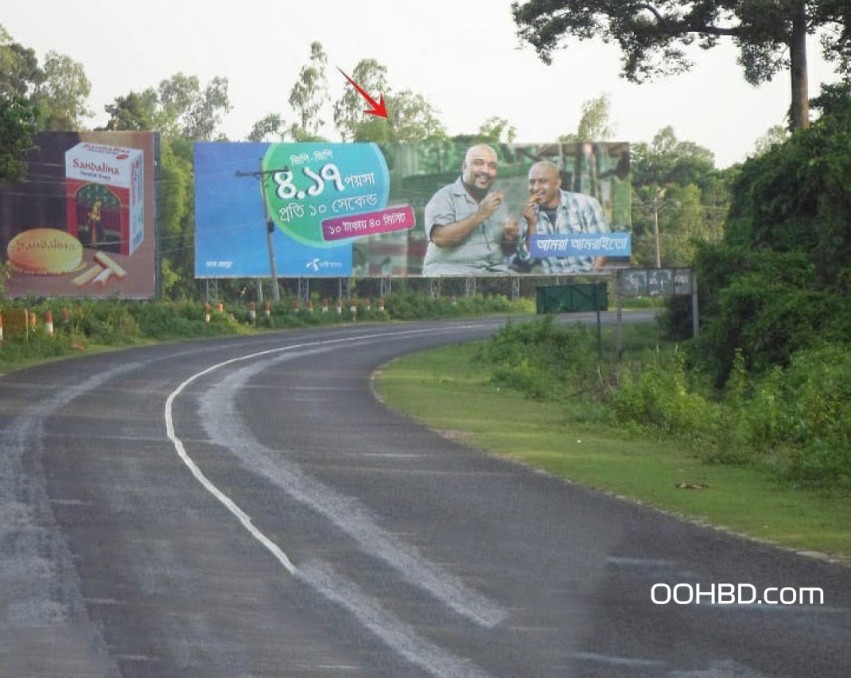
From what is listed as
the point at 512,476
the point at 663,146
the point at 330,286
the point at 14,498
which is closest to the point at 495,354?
the point at 512,476

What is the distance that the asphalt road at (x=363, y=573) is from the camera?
9047 mm

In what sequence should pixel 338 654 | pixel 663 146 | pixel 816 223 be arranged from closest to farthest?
pixel 338 654 < pixel 816 223 < pixel 663 146

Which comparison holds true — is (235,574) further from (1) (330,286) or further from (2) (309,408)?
(1) (330,286)

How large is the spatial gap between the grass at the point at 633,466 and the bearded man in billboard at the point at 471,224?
40.2 m

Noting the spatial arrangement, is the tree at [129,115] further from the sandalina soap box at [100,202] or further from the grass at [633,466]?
the grass at [633,466]

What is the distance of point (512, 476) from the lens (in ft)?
58.8

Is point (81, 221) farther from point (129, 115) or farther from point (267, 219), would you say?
point (129, 115)

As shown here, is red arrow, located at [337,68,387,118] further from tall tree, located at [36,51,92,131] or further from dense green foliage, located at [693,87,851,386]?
dense green foliage, located at [693,87,851,386]

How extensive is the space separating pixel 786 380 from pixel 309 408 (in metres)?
8.52

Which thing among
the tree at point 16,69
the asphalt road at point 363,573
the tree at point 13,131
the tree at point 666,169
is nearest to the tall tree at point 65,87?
the tree at point 16,69

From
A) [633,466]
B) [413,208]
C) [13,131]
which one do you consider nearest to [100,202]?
[413,208]

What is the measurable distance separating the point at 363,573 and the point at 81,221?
61462mm

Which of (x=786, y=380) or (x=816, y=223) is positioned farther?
(x=816, y=223)

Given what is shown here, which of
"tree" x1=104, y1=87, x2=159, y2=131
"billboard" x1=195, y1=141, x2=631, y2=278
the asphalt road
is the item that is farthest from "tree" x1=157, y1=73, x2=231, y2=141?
the asphalt road
